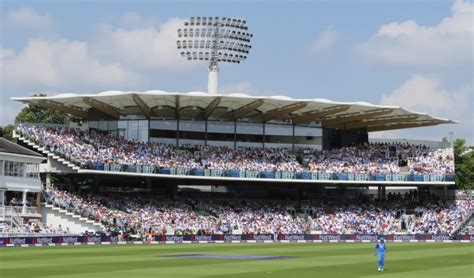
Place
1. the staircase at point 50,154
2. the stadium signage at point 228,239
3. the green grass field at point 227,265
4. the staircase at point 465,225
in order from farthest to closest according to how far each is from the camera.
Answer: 1. the staircase at point 465,225
2. the staircase at point 50,154
3. the stadium signage at point 228,239
4. the green grass field at point 227,265

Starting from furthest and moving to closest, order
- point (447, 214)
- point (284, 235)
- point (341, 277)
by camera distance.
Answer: point (447, 214), point (284, 235), point (341, 277)

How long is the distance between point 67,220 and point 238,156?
1753cm

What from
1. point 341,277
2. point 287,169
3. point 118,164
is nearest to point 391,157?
point 287,169

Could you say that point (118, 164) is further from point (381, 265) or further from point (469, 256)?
point (381, 265)

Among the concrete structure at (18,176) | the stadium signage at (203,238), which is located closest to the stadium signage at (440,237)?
the stadium signage at (203,238)

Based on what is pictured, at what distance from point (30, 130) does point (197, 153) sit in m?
13.9

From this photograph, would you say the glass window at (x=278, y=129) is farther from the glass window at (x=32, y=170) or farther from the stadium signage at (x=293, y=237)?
the glass window at (x=32, y=170)

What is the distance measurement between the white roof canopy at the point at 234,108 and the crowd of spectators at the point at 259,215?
7.25 metres

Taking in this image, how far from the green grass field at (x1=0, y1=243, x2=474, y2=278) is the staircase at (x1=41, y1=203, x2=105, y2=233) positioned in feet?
47.7

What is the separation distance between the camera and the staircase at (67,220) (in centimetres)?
6028

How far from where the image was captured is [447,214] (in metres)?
71.1

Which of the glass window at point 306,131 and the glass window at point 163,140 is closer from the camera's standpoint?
the glass window at point 163,140

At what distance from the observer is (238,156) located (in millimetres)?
72188

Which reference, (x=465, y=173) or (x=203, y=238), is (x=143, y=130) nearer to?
(x=203, y=238)
